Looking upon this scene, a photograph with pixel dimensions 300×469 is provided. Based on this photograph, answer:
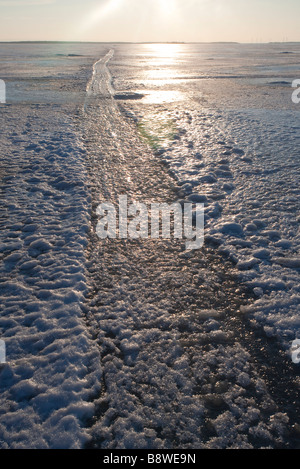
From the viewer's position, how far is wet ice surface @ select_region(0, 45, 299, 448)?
136cm

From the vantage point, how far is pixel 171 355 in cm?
164

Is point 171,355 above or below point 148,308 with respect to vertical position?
below

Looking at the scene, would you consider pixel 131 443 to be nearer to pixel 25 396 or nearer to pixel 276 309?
pixel 25 396

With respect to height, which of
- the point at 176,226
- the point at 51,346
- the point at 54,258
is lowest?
the point at 51,346

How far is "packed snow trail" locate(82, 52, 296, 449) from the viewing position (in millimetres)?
1329

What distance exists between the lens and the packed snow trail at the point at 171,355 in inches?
52.3

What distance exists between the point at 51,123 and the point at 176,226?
4304 millimetres

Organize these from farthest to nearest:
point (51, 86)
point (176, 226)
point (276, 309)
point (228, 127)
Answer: point (51, 86) → point (228, 127) → point (176, 226) → point (276, 309)

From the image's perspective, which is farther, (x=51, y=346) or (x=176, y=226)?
(x=176, y=226)

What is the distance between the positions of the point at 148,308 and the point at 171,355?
356 mm

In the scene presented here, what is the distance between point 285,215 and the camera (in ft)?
9.70

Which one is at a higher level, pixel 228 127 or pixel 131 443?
pixel 228 127

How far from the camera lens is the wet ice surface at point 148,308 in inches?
53.7
